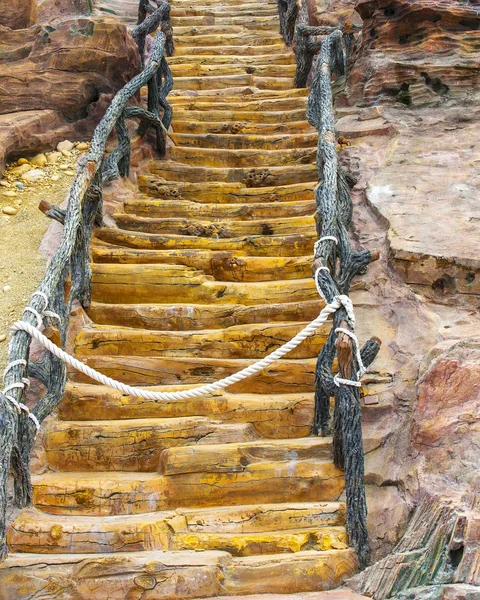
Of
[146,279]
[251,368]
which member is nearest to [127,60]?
[146,279]

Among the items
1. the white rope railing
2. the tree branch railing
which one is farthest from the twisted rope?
the tree branch railing

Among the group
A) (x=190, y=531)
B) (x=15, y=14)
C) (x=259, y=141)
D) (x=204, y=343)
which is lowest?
(x=190, y=531)

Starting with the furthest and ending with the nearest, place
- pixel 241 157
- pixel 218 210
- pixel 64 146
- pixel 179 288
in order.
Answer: pixel 64 146 → pixel 241 157 → pixel 218 210 → pixel 179 288

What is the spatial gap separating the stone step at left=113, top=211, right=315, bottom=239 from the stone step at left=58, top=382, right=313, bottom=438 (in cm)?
157

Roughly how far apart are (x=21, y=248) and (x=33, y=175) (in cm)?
128

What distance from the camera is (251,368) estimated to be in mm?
3227

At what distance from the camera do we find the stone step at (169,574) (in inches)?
112

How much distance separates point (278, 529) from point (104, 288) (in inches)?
79.3

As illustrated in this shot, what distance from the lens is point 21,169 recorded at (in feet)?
20.4

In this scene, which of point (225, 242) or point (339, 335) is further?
point (225, 242)

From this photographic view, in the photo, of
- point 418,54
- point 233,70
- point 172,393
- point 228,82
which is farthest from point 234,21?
point 172,393

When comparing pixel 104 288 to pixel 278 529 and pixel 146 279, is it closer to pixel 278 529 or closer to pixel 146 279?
pixel 146 279

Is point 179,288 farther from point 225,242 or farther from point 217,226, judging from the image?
point 217,226

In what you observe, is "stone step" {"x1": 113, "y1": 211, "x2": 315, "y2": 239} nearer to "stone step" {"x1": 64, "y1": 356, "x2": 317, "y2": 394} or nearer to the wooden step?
the wooden step
